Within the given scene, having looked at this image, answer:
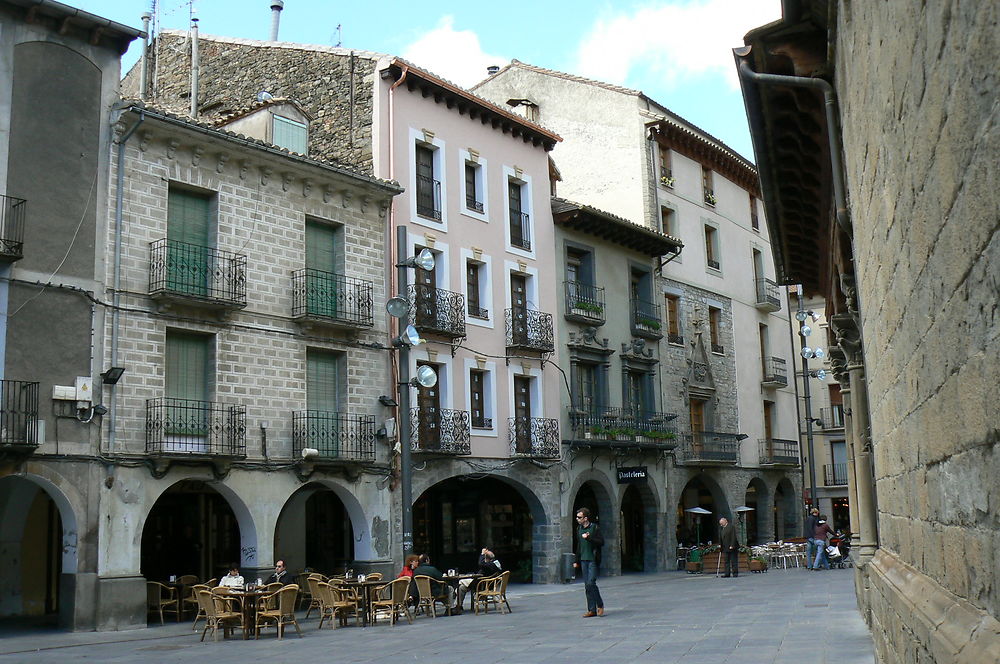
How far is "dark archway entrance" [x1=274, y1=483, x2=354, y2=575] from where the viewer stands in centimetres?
2575

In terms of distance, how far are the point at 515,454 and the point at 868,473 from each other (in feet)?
49.8

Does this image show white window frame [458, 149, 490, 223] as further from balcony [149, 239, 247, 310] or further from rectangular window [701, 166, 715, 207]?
rectangular window [701, 166, 715, 207]

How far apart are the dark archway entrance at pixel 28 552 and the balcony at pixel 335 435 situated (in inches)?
200

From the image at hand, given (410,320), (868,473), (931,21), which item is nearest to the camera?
(931,21)

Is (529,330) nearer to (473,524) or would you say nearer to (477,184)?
(477,184)

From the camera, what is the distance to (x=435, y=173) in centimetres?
2792

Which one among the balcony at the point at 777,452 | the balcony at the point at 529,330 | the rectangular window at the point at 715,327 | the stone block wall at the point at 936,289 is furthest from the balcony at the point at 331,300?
the balcony at the point at 777,452

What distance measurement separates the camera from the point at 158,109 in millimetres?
20688

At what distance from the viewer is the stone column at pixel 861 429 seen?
13258mm

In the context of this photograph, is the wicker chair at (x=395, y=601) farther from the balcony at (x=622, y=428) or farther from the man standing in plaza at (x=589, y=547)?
the balcony at (x=622, y=428)

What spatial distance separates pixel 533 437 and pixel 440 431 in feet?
13.5

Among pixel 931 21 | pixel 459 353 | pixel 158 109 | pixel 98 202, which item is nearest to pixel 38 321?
pixel 98 202

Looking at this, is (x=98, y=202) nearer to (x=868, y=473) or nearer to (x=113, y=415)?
(x=113, y=415)

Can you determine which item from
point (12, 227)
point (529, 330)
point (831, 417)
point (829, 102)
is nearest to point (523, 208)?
point (529, 330)
